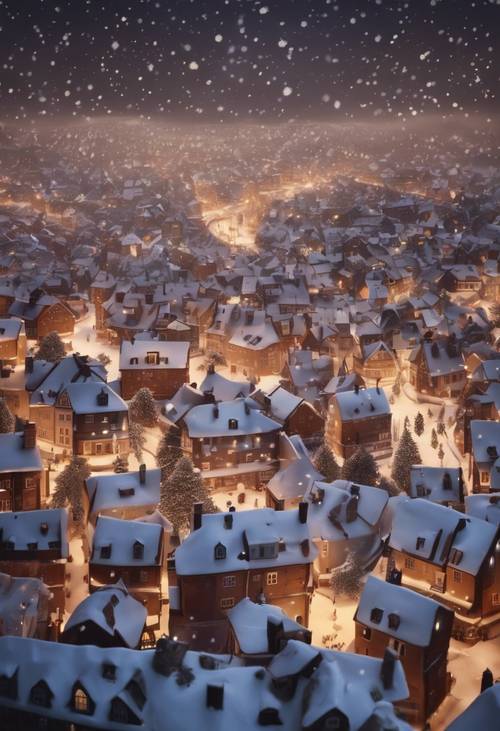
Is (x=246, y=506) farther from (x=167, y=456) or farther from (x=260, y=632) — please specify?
(x=260, y=632)

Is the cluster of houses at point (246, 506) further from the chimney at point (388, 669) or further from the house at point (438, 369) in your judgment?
the house at point (438, 369)

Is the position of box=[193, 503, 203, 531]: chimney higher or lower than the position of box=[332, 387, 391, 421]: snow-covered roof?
lower

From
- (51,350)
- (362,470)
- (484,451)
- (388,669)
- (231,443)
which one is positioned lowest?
(362,470)

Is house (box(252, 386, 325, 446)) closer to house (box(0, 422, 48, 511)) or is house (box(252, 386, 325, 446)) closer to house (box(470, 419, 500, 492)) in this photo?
house (box(470, 419, 500, 492))

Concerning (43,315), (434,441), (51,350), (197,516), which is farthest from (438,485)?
(43,315)

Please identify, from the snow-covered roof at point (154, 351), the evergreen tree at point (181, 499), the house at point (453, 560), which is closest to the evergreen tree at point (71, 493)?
the evergreen tree at point (181, 499)

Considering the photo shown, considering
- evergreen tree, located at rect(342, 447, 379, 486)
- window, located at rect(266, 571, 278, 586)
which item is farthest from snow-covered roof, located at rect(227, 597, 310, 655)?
evergreen tree, located at rect(342, 447, 379, 486)
